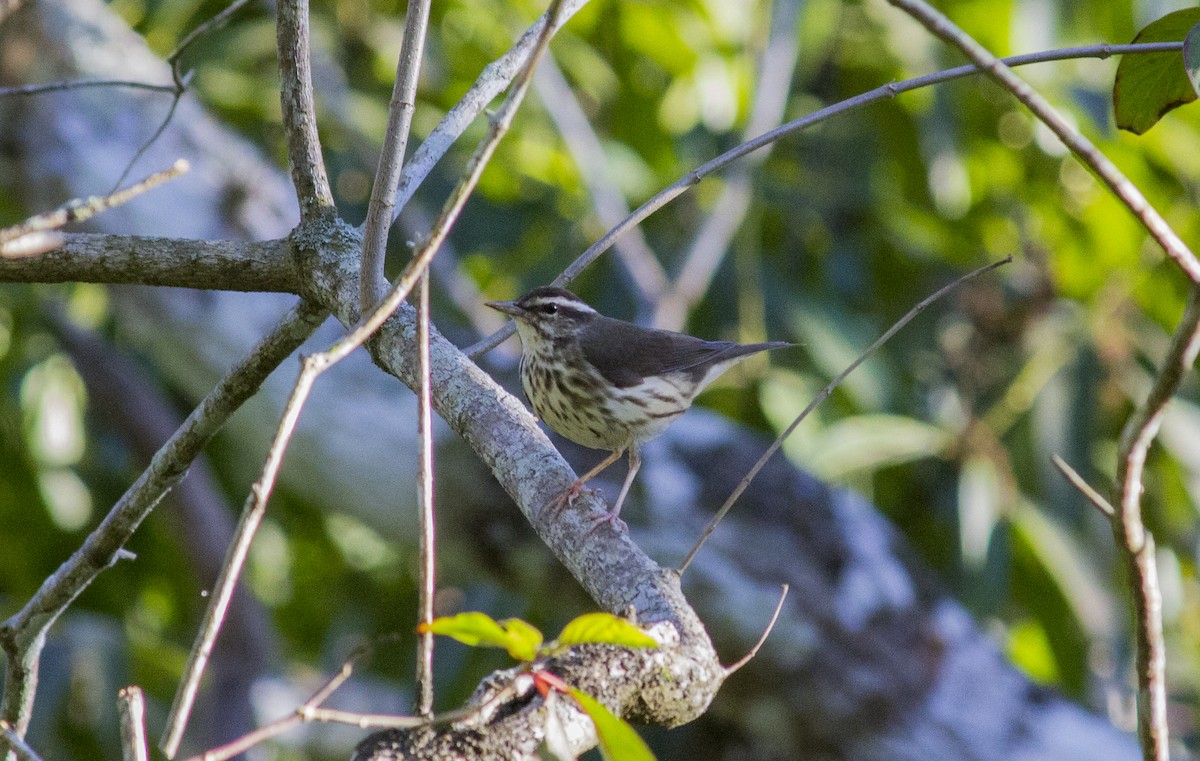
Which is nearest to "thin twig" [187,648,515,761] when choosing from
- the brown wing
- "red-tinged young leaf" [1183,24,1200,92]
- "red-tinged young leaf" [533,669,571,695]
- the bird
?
"red-tinged young leaf" [533,669,571,695]

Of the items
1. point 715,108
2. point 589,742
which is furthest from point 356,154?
point 589,742

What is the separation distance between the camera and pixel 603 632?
134 cm

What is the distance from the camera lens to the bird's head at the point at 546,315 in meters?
4.20

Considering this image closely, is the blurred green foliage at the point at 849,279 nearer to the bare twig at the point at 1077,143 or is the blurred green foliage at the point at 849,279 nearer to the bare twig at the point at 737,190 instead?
the bare twig at the point at 737,190

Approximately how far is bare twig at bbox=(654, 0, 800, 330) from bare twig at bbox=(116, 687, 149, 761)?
170 inches

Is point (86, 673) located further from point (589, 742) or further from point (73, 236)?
point (589, 742)

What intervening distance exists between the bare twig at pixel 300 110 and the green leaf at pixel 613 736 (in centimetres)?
135

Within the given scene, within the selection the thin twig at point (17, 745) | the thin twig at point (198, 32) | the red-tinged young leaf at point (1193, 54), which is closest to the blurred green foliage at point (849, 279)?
the thin twig at point (198, 32)

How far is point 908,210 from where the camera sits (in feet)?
22.0

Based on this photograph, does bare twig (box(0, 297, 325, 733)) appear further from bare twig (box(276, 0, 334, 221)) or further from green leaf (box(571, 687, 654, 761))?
green leaf (box(571, 687, 654, 761))

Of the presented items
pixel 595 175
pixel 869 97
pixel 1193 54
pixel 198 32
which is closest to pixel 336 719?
pixel 869 97

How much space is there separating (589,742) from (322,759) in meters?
6.28

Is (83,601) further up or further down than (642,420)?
further up

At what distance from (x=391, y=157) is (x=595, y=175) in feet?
12.9
